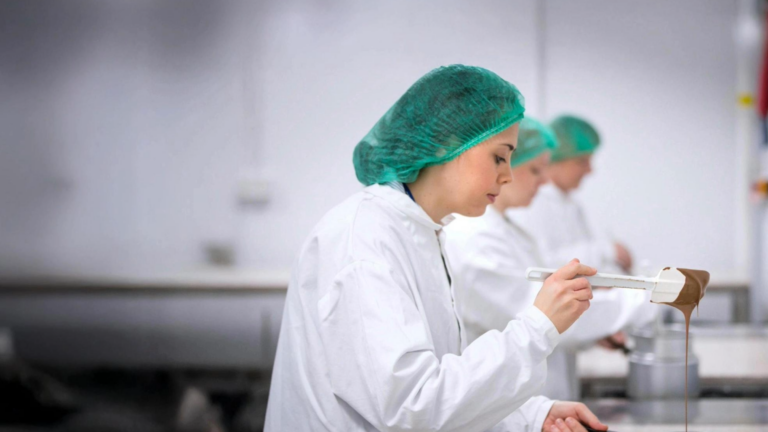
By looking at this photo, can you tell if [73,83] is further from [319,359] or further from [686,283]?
[686,283]

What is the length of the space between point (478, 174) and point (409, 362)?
0.27 meters

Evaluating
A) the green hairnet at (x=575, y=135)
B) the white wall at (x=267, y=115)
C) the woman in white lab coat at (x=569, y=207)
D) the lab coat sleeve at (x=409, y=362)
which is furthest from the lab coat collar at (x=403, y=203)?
the green hairnet at (x=575, y=135)

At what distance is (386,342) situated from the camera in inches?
28.5

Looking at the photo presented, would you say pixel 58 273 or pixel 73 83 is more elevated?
pixel 73 83

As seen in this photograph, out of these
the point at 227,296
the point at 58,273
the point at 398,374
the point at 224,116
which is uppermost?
the point at 224,116

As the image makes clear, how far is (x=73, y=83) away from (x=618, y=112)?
2.26 meters

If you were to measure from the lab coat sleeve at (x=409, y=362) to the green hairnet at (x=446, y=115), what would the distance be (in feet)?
0.57

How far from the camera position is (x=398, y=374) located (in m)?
0.71

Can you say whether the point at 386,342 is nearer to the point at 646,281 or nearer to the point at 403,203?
the point at 403,203

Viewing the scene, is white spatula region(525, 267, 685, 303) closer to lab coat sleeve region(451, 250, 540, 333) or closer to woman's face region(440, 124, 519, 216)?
woman's face region(440, 124, 519, 216)

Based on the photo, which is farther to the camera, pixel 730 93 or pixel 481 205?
pixel 730 93

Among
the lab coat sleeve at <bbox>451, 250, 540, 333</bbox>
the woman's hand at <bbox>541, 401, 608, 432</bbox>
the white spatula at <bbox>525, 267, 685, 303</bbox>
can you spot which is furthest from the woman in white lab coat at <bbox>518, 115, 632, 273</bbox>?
the white spatula at <bbox>525, 267, 685, 303</bbox>

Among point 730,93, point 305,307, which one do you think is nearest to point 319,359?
point 305,307

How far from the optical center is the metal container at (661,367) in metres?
1.17
